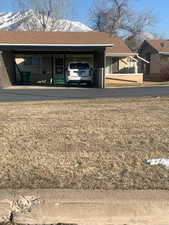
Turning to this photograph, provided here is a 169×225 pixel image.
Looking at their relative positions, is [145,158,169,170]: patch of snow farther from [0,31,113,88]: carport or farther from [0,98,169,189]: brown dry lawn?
[0,31,113,88]: carport

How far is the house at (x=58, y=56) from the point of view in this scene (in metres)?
25.7

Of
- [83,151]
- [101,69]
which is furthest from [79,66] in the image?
[83,151]

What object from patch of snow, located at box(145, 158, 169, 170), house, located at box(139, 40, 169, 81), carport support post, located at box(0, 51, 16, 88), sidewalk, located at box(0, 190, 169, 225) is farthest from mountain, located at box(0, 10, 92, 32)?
sidewalk, located at box(0, 190, 169, 225)

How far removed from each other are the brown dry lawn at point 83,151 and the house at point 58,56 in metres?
17.1

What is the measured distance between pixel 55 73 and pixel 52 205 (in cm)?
2902

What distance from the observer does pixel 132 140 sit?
6648 millimetres

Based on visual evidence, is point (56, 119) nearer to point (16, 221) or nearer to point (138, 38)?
point (16, 221)

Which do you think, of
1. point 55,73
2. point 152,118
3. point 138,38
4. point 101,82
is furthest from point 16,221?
point 138,38

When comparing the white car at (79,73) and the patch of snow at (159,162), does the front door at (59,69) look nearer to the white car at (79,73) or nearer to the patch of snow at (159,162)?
the white car at (79,73)

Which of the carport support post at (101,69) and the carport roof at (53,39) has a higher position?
the carport roof at (53,39)

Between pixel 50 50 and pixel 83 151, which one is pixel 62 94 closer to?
pixel 50 50

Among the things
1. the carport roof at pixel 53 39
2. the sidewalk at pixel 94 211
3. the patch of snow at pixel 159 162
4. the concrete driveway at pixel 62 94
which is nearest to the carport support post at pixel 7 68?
the carport roof at pixel 53 39

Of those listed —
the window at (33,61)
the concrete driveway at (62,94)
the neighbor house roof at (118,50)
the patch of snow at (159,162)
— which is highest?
the neighbor house roof at (118,50)

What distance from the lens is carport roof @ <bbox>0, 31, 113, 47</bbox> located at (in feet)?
83.3
